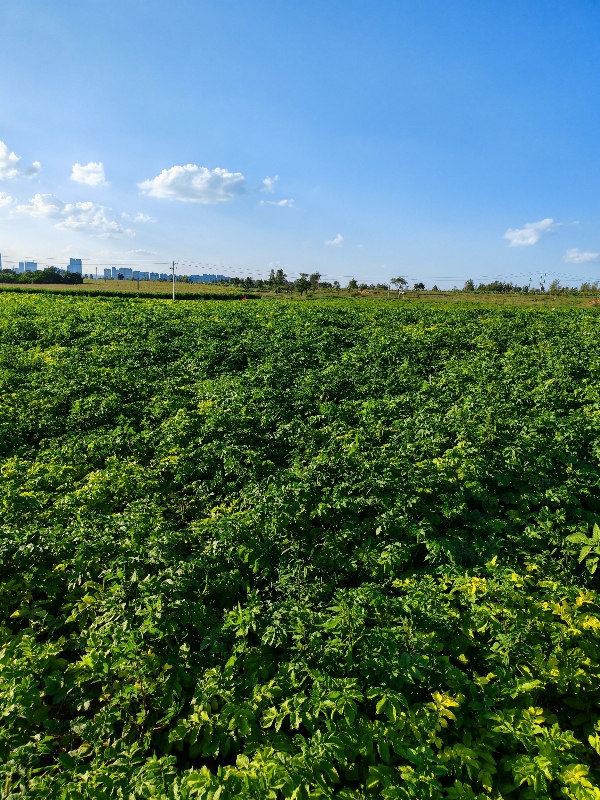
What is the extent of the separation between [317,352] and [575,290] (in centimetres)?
5973

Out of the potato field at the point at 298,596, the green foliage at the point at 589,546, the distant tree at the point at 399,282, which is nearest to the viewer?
the potato field at the point at 298,596

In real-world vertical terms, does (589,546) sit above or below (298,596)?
above

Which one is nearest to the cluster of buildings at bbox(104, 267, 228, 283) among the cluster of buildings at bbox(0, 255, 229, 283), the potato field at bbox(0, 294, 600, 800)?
the cluster of buildings at bbox(0, 255, 229, 283)

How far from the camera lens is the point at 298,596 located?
4570 mm

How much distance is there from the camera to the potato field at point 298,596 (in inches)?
122

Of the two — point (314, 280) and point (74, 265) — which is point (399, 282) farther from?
point (74, 265)

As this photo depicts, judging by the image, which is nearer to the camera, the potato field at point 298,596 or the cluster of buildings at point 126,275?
the potato field at point 298,596

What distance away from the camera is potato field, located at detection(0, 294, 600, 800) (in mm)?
3111

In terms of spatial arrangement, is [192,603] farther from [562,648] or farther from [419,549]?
[562,648]

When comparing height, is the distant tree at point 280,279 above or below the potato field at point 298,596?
above

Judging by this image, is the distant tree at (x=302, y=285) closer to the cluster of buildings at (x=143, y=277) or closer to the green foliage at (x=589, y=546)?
the cluster of buildings at (x=143, y=277)

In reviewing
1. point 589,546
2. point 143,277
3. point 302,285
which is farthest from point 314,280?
point 589,546

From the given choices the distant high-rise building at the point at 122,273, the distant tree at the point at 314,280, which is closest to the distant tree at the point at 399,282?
the distant tree at the point at 314,280

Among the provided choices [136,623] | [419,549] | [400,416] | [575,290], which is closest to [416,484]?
[419,549]
